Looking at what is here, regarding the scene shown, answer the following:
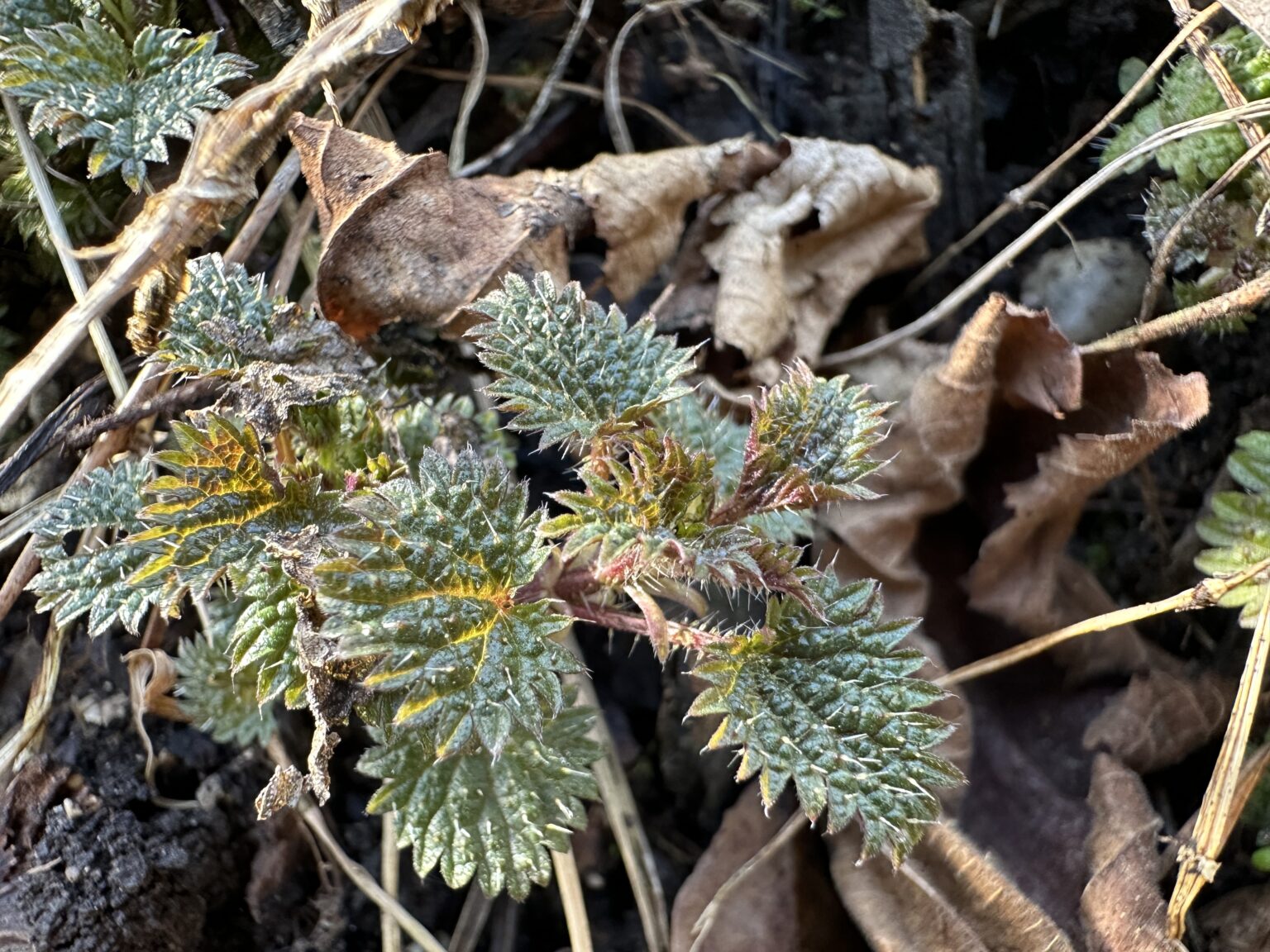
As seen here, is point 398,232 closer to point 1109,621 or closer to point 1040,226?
point 1040,226

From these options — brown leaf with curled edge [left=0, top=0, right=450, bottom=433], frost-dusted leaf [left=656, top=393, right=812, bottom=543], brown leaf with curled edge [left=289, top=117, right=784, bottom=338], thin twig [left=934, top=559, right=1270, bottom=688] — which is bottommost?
thin twig [left=934, top=559, right=1270, bottom=688]

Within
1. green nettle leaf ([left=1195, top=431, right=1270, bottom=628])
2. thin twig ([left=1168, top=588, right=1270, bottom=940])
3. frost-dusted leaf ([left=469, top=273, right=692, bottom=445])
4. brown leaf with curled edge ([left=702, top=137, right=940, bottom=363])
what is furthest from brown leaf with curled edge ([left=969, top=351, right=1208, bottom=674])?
frost-dusted leaf ([left=469, top=273, right=692, bottom=445])

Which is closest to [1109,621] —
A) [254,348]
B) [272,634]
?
[272,634]

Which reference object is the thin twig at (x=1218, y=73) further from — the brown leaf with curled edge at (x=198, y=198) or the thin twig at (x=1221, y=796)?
the brown leaf with curled edge at (x=198, y=198)

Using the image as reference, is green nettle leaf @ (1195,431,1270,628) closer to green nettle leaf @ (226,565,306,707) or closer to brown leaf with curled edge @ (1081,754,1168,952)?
brown leaf with curled edge @ (1081,754,1168,952)

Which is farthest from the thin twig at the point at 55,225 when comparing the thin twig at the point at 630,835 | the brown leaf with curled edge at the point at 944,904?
the brown leaf with curled edge at the point at 944,904

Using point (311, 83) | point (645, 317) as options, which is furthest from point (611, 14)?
point (645, 317)

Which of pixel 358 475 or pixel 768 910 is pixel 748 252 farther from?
pixel 768 910
